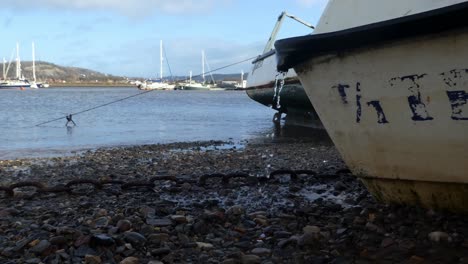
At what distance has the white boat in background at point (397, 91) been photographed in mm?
3578

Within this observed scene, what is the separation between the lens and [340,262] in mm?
3453

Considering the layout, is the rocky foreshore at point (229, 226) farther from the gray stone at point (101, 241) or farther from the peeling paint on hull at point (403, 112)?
the peeling paint on hull at point (403, 112)

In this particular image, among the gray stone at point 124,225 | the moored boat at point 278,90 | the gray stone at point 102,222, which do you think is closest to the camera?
the gray stone at point 124,225

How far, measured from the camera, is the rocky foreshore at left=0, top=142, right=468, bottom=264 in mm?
3641

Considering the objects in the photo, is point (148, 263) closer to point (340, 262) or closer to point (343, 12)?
point (340, 262)

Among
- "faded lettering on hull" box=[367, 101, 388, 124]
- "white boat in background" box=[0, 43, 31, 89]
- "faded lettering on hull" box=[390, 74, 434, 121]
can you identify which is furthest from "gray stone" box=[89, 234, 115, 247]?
"white boat in background" box=[0, 43, 31, 89]

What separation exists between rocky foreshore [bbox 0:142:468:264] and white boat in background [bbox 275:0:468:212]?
37cm

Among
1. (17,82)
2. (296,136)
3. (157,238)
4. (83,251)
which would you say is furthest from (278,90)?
(17,82)

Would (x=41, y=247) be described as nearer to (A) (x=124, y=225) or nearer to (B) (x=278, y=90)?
(A) (x=124, y=225)

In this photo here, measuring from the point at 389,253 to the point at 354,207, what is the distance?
134 centimetres

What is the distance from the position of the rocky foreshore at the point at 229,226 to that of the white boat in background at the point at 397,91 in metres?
0.37

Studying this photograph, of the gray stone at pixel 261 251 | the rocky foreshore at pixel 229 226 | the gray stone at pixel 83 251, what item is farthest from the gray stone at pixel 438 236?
the gray stone at pixel 83 251

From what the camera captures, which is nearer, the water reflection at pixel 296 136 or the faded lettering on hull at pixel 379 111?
the faded lettering on hull at pixel 379 111

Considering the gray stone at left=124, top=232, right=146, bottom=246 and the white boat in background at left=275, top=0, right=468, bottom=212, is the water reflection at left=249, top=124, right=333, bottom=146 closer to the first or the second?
the white boat in background at left=275, top=0, right=468, bottom=212
